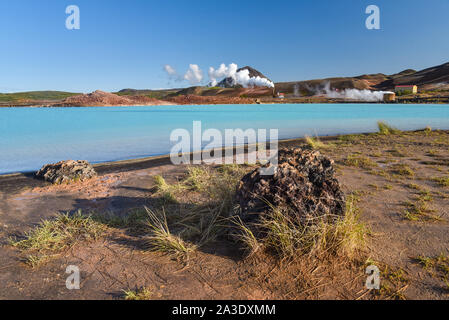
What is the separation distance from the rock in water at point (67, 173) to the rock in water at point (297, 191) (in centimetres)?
452

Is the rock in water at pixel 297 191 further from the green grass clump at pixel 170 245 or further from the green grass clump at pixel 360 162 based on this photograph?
the green grass clump at pixel 360 162

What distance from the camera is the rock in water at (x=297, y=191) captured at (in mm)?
3043

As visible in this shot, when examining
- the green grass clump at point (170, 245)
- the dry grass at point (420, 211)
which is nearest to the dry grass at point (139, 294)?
the green grass clump at point (170, 245)

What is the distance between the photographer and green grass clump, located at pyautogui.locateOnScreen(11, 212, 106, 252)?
3248mm

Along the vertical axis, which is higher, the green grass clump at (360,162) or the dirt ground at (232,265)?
the green grass clump at (360,162)

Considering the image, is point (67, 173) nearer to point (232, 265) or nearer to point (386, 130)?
point (232, 265)

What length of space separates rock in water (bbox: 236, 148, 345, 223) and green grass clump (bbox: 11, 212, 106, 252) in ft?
6.66

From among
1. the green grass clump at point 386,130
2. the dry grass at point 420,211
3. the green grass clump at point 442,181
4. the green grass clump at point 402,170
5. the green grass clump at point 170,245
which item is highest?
the green grass clump at point 386,130

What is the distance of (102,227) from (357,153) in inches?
296

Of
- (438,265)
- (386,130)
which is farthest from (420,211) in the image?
(386,130)

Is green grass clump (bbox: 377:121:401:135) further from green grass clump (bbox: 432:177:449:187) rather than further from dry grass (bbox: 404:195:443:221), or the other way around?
dry grass (bbox: 404:195:443:221)

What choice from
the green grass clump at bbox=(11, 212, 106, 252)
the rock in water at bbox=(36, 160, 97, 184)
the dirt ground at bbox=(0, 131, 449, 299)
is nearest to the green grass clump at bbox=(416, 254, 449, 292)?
the dirt ground at bbox=(0, 131, 449, 299)
